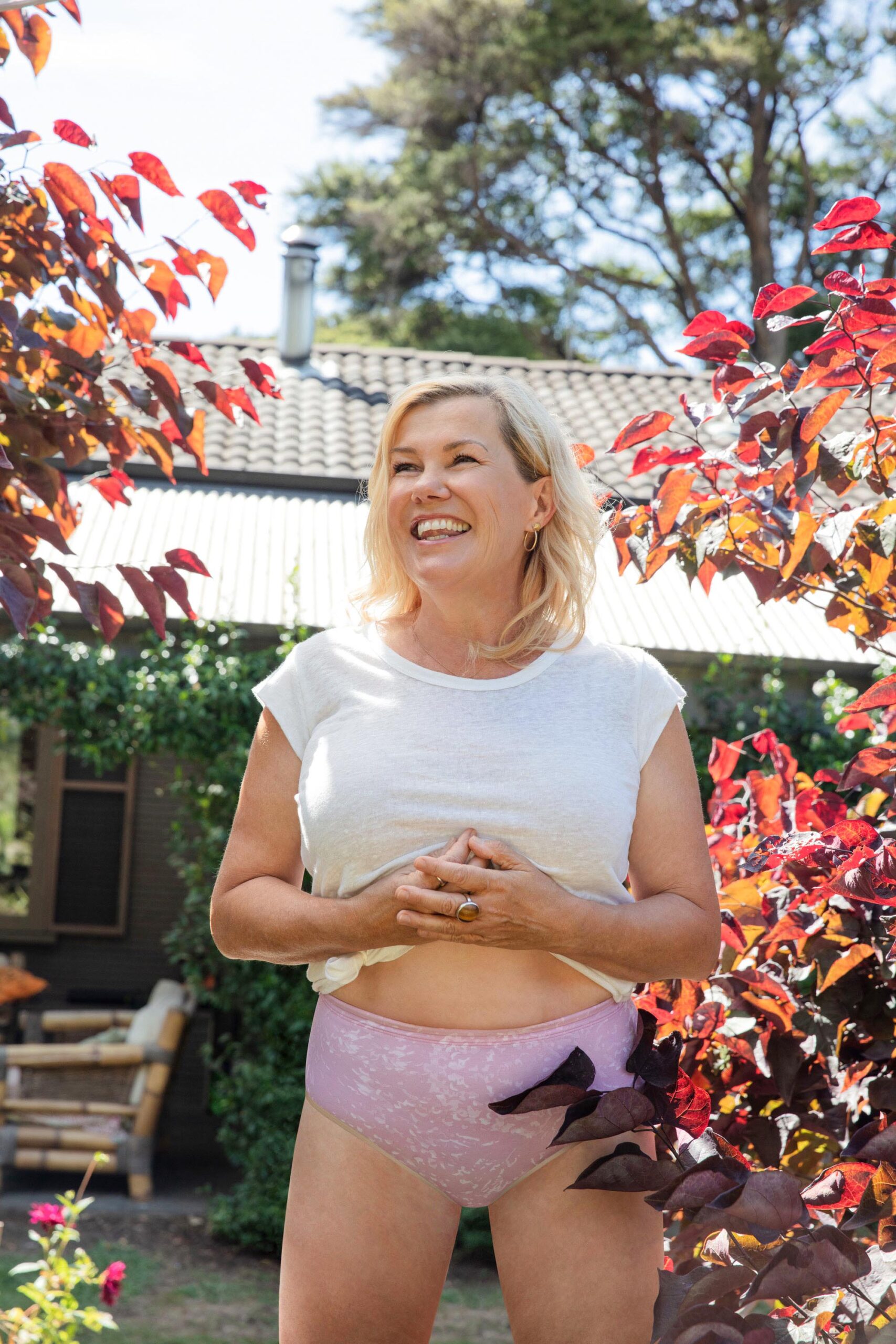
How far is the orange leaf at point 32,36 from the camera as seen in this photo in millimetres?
2088

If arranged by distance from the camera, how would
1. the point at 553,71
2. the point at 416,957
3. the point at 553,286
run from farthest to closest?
the point at 553,286, the point at 553,71, the point at 416,957

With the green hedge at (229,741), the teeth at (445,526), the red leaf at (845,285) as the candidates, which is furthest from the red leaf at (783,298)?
the green hedge at (229,741)

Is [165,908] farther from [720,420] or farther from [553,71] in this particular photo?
[553,71]

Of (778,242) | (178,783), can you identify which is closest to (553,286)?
(778,242)

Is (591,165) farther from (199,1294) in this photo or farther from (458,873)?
(458,873)

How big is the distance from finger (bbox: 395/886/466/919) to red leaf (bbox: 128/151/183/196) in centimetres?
120

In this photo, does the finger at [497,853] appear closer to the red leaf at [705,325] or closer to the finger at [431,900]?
the finger at [431,900]

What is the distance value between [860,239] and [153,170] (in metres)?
1.09

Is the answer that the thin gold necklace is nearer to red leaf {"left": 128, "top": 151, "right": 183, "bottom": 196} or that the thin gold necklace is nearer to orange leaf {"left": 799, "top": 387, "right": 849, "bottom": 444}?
orange leaf {"left": 799, "top": 387, "right": 849, "bottom": 444}

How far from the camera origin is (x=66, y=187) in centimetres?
206

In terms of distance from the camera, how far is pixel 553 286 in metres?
23.3

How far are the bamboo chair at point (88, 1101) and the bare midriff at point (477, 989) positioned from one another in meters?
5.64

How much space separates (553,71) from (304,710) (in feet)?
72.4

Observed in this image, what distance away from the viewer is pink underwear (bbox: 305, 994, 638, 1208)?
1.81 metres
